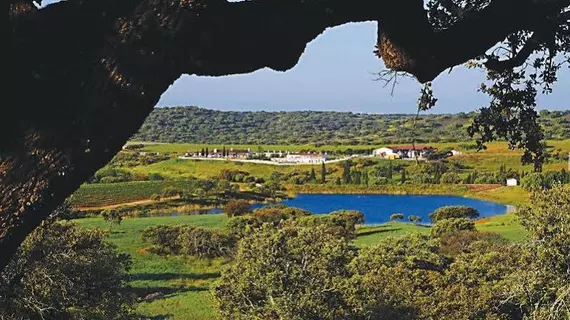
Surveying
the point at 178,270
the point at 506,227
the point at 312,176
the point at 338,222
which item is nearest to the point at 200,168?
the point at 312,176

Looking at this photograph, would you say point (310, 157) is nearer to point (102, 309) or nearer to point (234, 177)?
point (234, 177)

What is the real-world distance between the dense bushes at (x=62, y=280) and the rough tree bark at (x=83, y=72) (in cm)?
1179

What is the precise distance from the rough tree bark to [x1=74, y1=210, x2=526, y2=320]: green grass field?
2075cm

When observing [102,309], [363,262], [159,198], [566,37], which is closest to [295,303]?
[102,309]

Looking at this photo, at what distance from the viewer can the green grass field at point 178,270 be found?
77.9 ft

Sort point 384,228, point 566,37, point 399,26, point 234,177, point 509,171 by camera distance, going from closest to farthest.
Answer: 1. point 399,26
2. point 566,37
3. point 384,228
4. point 509,171
5. point 234,177

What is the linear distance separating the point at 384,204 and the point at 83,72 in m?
72.6

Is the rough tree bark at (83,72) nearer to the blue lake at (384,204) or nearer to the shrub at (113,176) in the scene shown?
the blue lake at (384,204)

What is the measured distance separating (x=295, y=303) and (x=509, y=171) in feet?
232

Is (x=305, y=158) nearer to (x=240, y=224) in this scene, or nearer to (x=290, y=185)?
(x=290, y=185)

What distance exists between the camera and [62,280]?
14.4 metres

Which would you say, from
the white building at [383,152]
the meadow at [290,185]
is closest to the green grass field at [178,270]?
the meadow at [290,185]

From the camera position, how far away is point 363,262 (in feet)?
78.0

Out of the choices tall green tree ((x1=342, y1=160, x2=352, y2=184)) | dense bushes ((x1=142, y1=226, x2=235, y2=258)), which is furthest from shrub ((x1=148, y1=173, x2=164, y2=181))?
dense bushes ((x1=142, y1=226, x2=235, y2=258))
